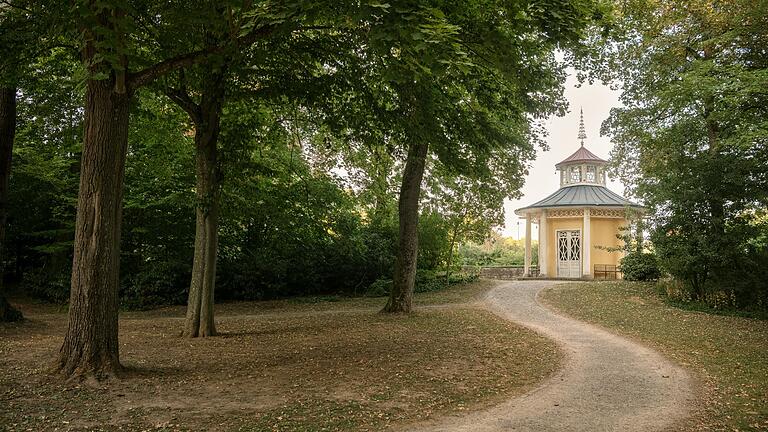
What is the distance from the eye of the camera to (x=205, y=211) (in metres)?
10.3

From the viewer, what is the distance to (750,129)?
1255cm

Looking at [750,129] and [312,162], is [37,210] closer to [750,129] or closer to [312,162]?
[312,162]

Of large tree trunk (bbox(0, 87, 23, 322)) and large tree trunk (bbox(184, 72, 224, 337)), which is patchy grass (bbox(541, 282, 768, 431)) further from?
large tree trunk (bbox(0, 87, 23, 322))

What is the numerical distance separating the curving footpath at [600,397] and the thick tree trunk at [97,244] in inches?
175

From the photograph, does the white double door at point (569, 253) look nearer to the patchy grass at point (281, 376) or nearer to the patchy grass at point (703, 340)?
the patchy grass at point (703, 340)

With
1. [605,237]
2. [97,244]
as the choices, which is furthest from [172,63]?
[605,237]

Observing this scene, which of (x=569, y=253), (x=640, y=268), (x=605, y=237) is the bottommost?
(x=640, y=268)

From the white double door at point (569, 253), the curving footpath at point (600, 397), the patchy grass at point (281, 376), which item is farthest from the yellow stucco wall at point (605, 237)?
the curving footpath at point (600, 397)

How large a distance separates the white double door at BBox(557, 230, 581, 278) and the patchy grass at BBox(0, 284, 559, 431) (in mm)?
16146

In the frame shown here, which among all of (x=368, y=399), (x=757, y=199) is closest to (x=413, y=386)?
(x=368, y=399)

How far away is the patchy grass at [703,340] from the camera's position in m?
6.25

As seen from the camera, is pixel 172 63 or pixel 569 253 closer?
pixel 172 63

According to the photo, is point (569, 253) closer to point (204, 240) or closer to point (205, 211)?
point (204, 240)

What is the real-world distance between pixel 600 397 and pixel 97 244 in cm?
671
